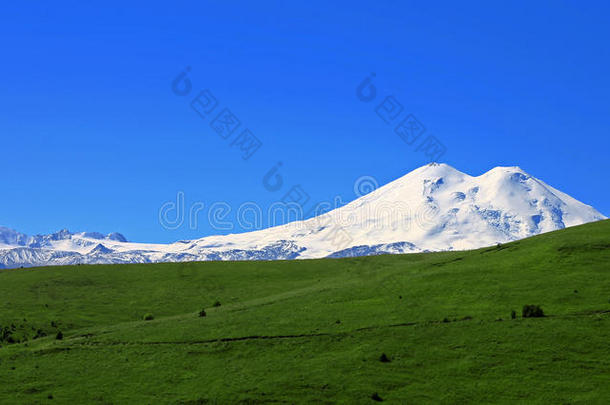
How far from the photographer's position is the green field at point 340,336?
56.8 meters

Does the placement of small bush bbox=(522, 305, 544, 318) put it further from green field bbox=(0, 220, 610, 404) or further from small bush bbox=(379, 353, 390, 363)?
small bush bbox=(379, 353, 390, 363)

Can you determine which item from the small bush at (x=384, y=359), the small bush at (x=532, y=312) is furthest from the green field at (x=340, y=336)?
the small bush at (x=532, y=312)

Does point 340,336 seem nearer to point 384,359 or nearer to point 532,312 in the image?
point 384,359

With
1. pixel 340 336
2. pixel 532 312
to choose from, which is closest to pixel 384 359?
pixel 340 336

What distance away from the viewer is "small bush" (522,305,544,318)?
69.0m

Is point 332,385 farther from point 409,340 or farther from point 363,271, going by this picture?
point 363,271

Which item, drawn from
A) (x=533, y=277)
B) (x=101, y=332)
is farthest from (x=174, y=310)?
(x=533, y=277)

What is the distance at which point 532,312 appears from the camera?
6919 centimetres

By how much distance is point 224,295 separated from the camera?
99750mm

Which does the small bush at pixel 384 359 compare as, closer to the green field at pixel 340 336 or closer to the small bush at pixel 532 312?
the green field at pixel 340 336

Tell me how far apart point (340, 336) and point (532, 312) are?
1927cm

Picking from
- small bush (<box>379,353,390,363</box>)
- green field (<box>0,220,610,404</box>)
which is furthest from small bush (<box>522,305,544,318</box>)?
small bush (<box>379,353,390,363</box>)

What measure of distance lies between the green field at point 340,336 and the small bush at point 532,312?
48.0 inches

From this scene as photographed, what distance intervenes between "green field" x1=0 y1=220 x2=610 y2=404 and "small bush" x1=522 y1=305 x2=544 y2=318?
122cm
